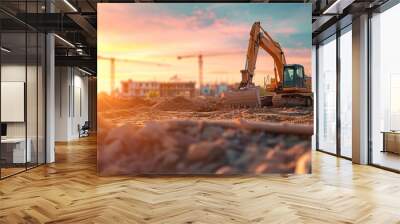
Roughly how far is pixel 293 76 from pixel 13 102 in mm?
5088

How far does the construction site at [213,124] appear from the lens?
22.8ft

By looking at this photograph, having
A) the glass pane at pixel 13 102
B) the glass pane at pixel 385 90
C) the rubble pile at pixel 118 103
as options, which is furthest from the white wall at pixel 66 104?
the glass pane at pixel 385 90

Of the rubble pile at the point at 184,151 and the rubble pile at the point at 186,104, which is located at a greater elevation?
the rubble pile at the point at 186,104

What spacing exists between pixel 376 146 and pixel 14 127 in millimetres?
7231

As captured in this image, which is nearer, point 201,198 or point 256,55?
point 201,198

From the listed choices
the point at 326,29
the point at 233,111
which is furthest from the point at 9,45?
the point at 326,29

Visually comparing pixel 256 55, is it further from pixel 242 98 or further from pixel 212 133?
pixel 212 133

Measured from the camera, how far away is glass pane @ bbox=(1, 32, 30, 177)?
6824mm

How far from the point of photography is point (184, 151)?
6961 mm

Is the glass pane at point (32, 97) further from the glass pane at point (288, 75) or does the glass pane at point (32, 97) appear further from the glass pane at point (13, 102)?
the glass pane at point (288, 75)

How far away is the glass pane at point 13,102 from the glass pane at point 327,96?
7.62 metres

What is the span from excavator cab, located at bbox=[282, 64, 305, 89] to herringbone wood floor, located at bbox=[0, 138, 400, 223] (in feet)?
5.33

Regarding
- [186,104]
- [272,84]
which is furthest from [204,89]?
[272,84]

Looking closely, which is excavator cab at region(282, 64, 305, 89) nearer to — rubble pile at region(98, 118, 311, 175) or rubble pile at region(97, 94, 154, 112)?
rubble pile at region(98, 118, 311, 175)
